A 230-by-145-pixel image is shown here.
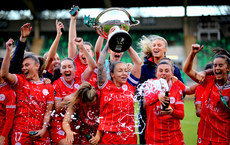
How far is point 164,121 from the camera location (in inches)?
113

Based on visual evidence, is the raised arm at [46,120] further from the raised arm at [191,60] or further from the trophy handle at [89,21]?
the raised arm at [191,60]

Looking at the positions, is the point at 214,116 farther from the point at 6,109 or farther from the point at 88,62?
the point at 6,109

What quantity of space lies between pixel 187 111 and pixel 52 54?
25.0 ft

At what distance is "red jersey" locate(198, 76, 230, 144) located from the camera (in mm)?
2850

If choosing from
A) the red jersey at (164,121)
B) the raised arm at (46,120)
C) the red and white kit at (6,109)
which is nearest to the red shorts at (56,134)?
the raised arm at (46,120)

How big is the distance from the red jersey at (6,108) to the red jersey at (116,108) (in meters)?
0.94

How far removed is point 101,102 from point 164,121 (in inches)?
28.2

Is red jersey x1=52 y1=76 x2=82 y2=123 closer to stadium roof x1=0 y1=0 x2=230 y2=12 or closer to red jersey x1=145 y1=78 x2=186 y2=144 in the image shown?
red jersey x1=145 y1=78 x2=186 y2=144

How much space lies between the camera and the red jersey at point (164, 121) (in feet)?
9.23

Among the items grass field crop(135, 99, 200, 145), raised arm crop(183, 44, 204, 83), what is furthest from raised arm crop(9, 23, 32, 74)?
grass field crop(135, 99, 200, 145)

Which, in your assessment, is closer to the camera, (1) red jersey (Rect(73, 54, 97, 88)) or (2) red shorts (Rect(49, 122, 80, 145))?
(2) red shorts (Rect(49, 122, 80, 145))

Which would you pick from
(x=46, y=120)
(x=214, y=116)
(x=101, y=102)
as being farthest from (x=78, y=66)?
(x=214, y=116)

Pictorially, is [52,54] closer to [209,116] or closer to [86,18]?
[86,18]

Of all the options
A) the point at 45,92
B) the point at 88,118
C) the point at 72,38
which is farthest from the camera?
the point at 72,38
